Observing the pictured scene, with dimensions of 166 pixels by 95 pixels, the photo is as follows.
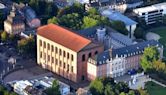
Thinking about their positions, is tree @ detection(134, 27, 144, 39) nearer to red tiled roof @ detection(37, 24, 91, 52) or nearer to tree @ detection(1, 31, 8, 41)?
red tiled roof @ detection(37, 24, 91, 52)

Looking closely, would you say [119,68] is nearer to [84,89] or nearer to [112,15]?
[84,89]

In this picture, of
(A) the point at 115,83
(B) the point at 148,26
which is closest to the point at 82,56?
(A) the point at 115,83

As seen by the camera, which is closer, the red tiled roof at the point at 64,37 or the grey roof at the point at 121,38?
the red tiled roof at the point at 64,37

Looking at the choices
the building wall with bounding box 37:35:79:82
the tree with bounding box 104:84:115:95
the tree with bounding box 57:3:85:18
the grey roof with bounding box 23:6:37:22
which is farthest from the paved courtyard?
the tree with bounding box 57:3:85:18

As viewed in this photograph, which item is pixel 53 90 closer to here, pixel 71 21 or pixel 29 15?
pixel 71 21

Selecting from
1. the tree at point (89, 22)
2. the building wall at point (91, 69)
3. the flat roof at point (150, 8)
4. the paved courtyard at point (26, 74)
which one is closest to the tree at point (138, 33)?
the tree at point (89, 22)

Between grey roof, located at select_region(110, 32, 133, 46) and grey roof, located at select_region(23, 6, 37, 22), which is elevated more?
grey roof, located at select_region(23, 6, 37, 22)

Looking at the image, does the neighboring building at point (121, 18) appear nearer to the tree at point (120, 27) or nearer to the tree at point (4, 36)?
the tree at point (120, 27)
